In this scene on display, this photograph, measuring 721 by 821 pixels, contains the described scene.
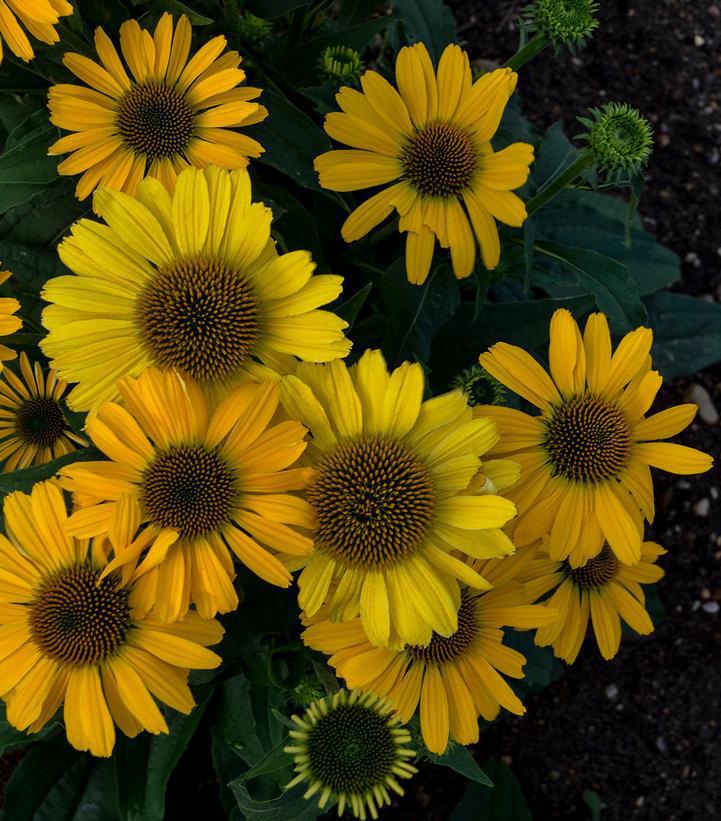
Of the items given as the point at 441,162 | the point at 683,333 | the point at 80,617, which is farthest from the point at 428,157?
the point at 683,333

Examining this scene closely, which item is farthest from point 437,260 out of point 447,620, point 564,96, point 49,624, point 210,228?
point 564,96

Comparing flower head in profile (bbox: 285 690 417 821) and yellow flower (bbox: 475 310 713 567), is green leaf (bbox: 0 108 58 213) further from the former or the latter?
flower head in profile (bbox: 285 690 417 821)

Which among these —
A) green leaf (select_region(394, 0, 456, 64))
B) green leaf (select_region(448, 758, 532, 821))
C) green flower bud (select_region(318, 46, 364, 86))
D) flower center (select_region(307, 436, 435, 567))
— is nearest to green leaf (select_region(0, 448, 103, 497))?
flower center (select_region(307, 436, 435, 567))

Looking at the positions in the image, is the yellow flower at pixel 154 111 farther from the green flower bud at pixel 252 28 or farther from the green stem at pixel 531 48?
the green stem at pixel 531 48

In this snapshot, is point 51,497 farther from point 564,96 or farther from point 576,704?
point 564,96

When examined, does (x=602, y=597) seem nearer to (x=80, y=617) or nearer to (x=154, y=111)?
(x=80, y=617)

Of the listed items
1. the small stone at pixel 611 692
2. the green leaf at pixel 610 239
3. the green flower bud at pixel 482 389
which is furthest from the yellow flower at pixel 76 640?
the small stone at pixel 611 692
